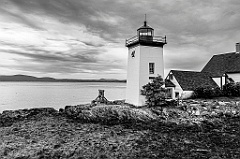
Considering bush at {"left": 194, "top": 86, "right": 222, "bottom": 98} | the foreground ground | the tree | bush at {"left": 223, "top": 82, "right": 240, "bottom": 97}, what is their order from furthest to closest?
bush at {"left": 223, "top": 82, "right": 240, "bottom": 97}
bush at {"left": 194, "top": 86, "right": 222, "bottom": 98}
the tree
the foreground ground

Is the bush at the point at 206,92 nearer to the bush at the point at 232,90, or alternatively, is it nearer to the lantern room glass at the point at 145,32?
the bush at the point at 232,90

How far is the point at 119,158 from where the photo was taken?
257 inches

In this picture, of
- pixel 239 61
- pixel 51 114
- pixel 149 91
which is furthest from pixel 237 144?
pixel 239 61

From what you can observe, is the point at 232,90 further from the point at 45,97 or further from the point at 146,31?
the point at 45,97

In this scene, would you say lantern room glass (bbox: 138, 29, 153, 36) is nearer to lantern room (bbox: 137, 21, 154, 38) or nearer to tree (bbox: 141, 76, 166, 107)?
lantern room (bbox: 137, 21, 154, 38)

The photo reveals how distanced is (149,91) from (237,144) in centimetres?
832

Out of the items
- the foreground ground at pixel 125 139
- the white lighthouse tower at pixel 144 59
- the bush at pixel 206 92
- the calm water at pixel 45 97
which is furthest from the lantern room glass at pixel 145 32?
the calm water at pixel 45 97

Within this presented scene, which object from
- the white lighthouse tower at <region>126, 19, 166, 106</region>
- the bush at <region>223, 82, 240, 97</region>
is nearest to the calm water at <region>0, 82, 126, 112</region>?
the white lighthouse tower at <region>126, 19, 166, 106</region>

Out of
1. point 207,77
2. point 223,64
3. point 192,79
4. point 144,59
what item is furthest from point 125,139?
point 223,64

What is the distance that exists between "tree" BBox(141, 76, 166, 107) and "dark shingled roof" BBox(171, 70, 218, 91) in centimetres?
292

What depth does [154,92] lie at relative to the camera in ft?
49.7

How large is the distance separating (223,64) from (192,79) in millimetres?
6373

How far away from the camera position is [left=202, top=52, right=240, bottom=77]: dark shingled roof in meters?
19.6

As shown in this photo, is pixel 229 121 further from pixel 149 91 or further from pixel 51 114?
pixel 51 114
